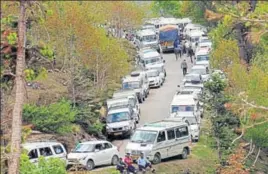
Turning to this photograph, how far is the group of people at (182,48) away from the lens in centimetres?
6903

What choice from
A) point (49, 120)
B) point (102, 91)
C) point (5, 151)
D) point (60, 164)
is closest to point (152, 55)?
point (102, 91)

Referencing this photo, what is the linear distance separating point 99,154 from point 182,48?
A: 41778 mm

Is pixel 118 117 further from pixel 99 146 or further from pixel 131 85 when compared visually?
pixel 131 85

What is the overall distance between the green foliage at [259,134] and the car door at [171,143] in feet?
12.8

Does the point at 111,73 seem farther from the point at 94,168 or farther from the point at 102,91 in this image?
the point at 94,168

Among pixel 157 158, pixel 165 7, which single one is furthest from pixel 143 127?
pixel 165 7

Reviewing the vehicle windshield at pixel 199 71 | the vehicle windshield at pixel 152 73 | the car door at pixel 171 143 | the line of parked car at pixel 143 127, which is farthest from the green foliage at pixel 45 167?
the vehicle windshield at pixel 152 73

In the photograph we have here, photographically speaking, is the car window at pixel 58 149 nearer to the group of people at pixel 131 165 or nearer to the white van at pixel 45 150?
the white van at pixel 45 150

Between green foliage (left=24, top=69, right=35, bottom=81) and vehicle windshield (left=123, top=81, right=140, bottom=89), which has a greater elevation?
green foliage (left=24, top=69, right=35, bottom=81)

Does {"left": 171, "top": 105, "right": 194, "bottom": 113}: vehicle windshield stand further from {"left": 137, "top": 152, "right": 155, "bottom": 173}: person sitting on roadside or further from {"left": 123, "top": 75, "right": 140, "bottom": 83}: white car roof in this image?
{"left": 137, "top": 152, "right": 155, "bottom": 173}: person sitting on roadside

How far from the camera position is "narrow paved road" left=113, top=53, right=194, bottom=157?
43.6m

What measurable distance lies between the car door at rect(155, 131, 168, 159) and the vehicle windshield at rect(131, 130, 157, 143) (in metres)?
0.23

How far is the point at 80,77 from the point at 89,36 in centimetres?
325

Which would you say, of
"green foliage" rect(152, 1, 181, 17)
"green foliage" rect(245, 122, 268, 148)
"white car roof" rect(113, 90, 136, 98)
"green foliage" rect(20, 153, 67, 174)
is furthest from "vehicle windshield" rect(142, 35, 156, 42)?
"green foliage" rect(20, 153, 67, 174)
